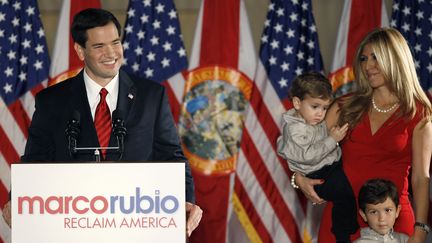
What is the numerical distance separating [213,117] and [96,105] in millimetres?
2652

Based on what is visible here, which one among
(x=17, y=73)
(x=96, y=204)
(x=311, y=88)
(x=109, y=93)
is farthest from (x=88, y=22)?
(x=17, y=73)

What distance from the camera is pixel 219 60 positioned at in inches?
243

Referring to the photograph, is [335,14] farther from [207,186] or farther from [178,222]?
[178,222]

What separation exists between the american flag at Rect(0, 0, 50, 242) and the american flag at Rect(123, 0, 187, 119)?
671 mm

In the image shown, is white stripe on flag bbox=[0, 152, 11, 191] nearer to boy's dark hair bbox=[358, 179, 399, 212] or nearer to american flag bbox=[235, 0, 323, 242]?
american flag bbox=[235, 0, 323, 242]

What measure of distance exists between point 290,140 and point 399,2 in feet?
8.10

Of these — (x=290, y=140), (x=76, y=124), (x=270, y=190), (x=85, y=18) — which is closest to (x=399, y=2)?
(x=270, y=190)

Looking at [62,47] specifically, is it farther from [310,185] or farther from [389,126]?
[389,126]

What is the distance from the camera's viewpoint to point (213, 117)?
20.4ft

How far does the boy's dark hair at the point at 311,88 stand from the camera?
4.35m

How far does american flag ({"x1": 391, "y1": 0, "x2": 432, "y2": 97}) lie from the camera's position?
6074 mm

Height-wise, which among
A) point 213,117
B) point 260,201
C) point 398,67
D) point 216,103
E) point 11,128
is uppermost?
point 398,67

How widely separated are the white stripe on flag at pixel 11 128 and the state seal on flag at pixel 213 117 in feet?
3.97

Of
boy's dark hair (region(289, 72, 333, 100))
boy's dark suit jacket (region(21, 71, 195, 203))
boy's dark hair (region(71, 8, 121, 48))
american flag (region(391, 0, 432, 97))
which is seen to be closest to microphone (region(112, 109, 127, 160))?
boy's dark suit jacket (region(21, 71, 195, 203))
